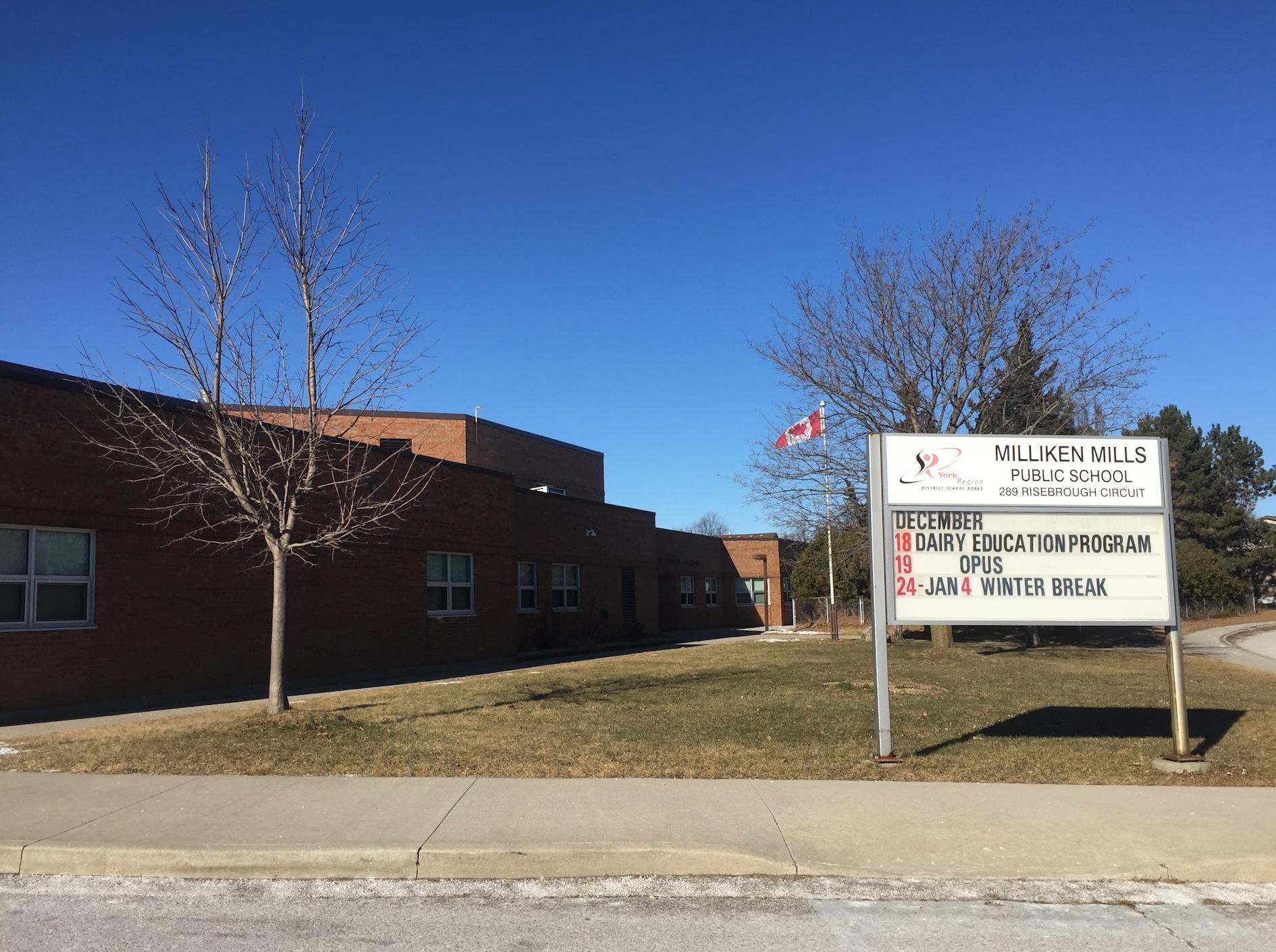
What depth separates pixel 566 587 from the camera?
2970 centimetres

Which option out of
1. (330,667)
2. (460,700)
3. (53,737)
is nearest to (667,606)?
(330,667)

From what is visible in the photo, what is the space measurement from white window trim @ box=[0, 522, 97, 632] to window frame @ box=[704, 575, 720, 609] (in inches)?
1230

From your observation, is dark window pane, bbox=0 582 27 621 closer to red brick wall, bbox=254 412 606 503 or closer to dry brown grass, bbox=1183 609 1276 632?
red brick wall, bbox=254 412 606 503

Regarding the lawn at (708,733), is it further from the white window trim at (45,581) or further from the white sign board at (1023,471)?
the white window trim at (45,581)

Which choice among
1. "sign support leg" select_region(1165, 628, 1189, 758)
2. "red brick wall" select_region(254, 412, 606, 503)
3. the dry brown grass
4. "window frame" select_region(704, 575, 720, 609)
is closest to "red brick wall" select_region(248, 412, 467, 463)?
"red brick wall" select_region(254, 412, 606, 503)

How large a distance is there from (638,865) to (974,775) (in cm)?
389

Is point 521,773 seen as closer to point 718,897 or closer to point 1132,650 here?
point 718,897

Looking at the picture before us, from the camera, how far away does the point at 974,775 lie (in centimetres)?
877

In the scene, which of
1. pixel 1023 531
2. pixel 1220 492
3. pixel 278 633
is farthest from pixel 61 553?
pixel 1220 492

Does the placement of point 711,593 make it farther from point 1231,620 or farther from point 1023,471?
point 1023,471

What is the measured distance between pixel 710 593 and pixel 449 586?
75.2 ft

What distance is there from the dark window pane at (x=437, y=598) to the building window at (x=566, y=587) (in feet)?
22.5

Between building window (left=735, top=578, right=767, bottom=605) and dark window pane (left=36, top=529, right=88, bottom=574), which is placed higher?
dark window pane (left=36, top=529, right=88, bottom=574)

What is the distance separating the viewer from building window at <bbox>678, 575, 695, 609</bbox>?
40812mm
